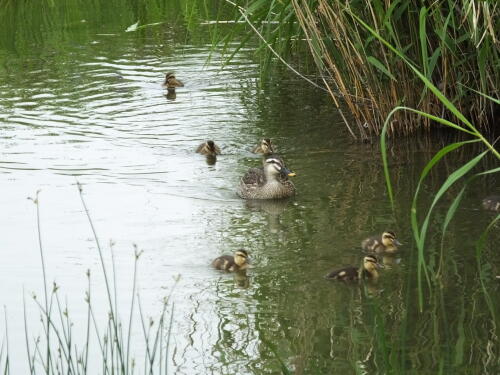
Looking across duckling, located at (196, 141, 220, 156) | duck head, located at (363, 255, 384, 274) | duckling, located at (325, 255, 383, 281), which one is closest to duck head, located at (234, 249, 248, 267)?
duckling, located at (325, 255, 383, 281)

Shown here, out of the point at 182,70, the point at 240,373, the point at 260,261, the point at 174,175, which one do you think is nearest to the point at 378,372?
the point at 240,373

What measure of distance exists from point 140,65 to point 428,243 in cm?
719

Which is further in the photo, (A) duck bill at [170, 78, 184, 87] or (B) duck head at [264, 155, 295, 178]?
(A) duck bill at [170, 78, 184, 87]

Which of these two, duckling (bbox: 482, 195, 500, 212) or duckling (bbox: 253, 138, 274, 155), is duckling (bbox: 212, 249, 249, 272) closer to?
duckling (bbox: 482, 195, 500, 212)

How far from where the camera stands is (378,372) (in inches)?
209

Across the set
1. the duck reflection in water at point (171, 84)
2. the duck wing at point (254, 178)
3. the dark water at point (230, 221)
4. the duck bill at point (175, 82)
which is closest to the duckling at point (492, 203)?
the dark water at point (230, 221)

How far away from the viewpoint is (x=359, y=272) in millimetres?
6625

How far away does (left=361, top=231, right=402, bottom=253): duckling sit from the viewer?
277 inches

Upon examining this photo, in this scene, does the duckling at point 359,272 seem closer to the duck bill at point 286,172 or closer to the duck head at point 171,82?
the duck bill at point 286,172

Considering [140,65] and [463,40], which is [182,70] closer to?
[140,65]

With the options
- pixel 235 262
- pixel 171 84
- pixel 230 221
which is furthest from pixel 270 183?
pixel 171 84

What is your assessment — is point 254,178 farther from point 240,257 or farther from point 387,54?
point 240,257

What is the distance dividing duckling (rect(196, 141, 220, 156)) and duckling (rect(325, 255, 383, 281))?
10.8 feet

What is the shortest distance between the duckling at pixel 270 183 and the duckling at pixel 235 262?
1.88 m
